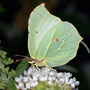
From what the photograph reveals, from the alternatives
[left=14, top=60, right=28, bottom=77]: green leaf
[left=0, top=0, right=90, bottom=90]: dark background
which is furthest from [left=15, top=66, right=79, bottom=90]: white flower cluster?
[left=0, top=0, right=90, bottom=90]: dark background

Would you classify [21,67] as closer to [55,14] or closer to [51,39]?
[51,39]

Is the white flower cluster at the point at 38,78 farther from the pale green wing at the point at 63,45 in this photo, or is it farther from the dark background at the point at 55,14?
the dark background at the point at 55,14

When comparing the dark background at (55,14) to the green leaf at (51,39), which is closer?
the green leaf at (51,39)

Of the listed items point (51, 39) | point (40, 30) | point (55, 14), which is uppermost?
point (40, 30)

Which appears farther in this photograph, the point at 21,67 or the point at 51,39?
the point at 51,39

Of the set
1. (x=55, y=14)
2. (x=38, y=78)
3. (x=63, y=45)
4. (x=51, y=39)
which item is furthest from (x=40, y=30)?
(x=55, y=14)

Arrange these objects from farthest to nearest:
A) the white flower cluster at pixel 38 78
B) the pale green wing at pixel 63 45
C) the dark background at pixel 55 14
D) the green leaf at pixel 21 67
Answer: the dark background at pixel 55 14, the pale green wing at pixel 63 45, the green leaf at pixel 21 67, the white flower cluster at pixel 38 78

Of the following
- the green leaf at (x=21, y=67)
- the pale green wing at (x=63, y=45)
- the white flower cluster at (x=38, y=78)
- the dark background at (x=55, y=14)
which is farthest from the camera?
the dark background at (x=55, y=14)

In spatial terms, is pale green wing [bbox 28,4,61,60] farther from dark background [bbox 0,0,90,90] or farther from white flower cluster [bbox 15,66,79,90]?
dark background [bbox 0,0,90,90]

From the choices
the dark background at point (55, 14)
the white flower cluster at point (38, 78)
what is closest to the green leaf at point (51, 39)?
the white flower cluster at point (38, 78)
